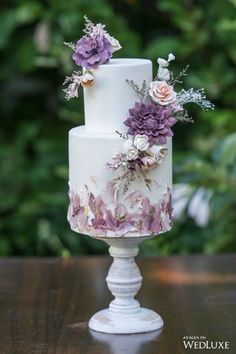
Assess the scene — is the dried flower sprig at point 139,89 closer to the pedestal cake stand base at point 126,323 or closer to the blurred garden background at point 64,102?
the pedestal cake stand base at point 126,323

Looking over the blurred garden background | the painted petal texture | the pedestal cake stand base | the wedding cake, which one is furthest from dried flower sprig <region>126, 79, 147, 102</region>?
the blurred garden background

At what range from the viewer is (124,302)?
1.40 metres

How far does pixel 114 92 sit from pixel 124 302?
0.30 metres

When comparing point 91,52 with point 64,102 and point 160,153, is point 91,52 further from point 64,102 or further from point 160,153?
point 64,102

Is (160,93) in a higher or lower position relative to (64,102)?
higher

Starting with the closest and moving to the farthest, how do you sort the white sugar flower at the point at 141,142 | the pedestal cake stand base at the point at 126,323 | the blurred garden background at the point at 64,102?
the white sugar flower at the point at 141,142 → the pedestal cake stand base at the point at 126,323 → the blurred garden background at the point at 64,102

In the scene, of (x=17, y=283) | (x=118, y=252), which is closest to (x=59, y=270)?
(x=17, y=283)

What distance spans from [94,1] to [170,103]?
51.2 inches

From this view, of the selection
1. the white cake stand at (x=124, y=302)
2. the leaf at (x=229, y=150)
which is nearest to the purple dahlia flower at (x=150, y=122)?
the white cake stand at (x=124, y=302)

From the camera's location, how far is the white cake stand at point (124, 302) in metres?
1.38

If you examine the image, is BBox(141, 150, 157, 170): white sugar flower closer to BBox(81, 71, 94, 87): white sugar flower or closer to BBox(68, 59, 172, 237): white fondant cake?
BBox(68, 59, 172, 237): white fondant cake

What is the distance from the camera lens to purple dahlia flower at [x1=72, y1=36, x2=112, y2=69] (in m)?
1.31

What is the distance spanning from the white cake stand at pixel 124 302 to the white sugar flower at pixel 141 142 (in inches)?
6.0

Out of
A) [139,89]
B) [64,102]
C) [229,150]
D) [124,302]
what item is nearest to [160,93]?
[139,89]
